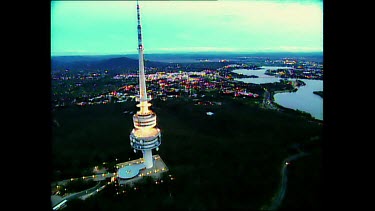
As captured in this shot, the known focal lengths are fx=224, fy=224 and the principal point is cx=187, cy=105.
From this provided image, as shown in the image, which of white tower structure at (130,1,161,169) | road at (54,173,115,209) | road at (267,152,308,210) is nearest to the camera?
road at (267,152,308,210)

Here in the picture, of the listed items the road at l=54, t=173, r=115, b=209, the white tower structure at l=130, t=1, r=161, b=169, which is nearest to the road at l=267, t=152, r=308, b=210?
the white tower structure at l=130, t=1, r=161, b=169

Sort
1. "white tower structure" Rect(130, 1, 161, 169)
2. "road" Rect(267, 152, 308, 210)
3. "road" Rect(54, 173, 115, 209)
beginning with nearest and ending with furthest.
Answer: "road" Rect(267, 152, 308, 210)
"road" Rect(54, 173, 115, 209)
"white tower structure" Rect(130, 1, 161, 169)

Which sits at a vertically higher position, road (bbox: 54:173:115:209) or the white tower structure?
the white tower structure

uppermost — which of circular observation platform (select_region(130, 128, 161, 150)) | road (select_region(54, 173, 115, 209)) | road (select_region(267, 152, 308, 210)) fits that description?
circular observation platform (select_region(130, 128, 161, 150))

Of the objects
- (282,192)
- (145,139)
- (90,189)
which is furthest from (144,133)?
(282,192)

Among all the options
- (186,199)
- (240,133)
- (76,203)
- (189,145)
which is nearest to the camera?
(186,199)

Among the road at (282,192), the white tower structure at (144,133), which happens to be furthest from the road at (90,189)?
the road at (282,192)

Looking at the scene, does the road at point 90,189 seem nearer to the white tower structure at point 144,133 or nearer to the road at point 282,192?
the white tower structure at point 144,133

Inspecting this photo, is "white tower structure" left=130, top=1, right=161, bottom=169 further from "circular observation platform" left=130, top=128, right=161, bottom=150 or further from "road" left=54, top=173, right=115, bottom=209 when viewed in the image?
"road" left=54, top=173, right=115, bottom=209

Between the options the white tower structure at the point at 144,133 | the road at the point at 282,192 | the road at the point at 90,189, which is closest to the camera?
the road at the point at 282,192
